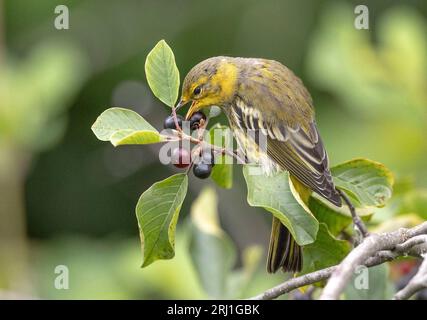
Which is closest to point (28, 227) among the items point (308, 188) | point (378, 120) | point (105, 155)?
point (105, 155)

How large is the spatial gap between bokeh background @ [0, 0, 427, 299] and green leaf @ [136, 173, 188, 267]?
130 cm

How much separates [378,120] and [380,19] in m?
1.45

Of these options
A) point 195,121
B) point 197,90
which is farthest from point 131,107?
point 195,121

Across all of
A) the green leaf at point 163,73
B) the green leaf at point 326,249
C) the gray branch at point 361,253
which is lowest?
the green leaf at point 326,249

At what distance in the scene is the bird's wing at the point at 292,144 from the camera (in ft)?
9.77

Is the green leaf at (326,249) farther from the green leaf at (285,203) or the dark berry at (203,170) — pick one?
the dark berry at (203,170)

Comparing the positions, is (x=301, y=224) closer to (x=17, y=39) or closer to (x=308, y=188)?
(x=308, y=188)

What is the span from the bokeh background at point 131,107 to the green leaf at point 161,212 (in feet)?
4.26

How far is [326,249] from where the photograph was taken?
104 inches

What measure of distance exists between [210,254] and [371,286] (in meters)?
0.74

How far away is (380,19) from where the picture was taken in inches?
224

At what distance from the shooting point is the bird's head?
328cm

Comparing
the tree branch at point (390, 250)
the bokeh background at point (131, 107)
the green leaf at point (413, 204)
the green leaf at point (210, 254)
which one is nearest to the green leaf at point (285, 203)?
Answer: the tree branch at point (390, 250)

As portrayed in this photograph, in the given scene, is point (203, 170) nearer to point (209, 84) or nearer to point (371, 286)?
point (371, 286)
